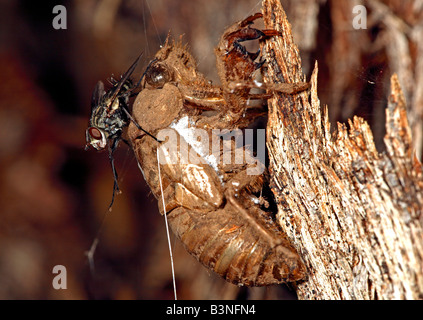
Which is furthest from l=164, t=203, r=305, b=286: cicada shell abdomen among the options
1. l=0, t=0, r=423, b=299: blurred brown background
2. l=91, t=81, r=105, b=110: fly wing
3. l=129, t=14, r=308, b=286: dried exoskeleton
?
l=91, t=81, r=105, b=110: fly wing

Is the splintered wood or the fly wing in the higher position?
the fly wing

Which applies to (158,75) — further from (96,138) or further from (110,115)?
(96,138)

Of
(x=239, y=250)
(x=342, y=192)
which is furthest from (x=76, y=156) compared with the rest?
(x=342, y=192)

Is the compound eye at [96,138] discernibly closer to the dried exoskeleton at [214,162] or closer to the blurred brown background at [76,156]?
the dried exoskeleton at [214,162]

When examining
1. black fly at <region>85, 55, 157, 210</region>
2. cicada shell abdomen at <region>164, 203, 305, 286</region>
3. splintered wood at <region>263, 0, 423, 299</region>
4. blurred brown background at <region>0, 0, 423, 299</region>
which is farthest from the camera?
blurred brown background at <region>0, 0, 423, 299</region>

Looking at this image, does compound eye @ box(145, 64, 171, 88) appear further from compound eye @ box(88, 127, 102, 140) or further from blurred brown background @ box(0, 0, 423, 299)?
compound eye @ box(88, 127, 102, 140)

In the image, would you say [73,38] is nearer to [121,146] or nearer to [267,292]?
[121,146]

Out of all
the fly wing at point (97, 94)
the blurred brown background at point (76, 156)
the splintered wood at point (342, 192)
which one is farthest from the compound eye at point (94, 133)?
the splintered wood at point (342, 192)
